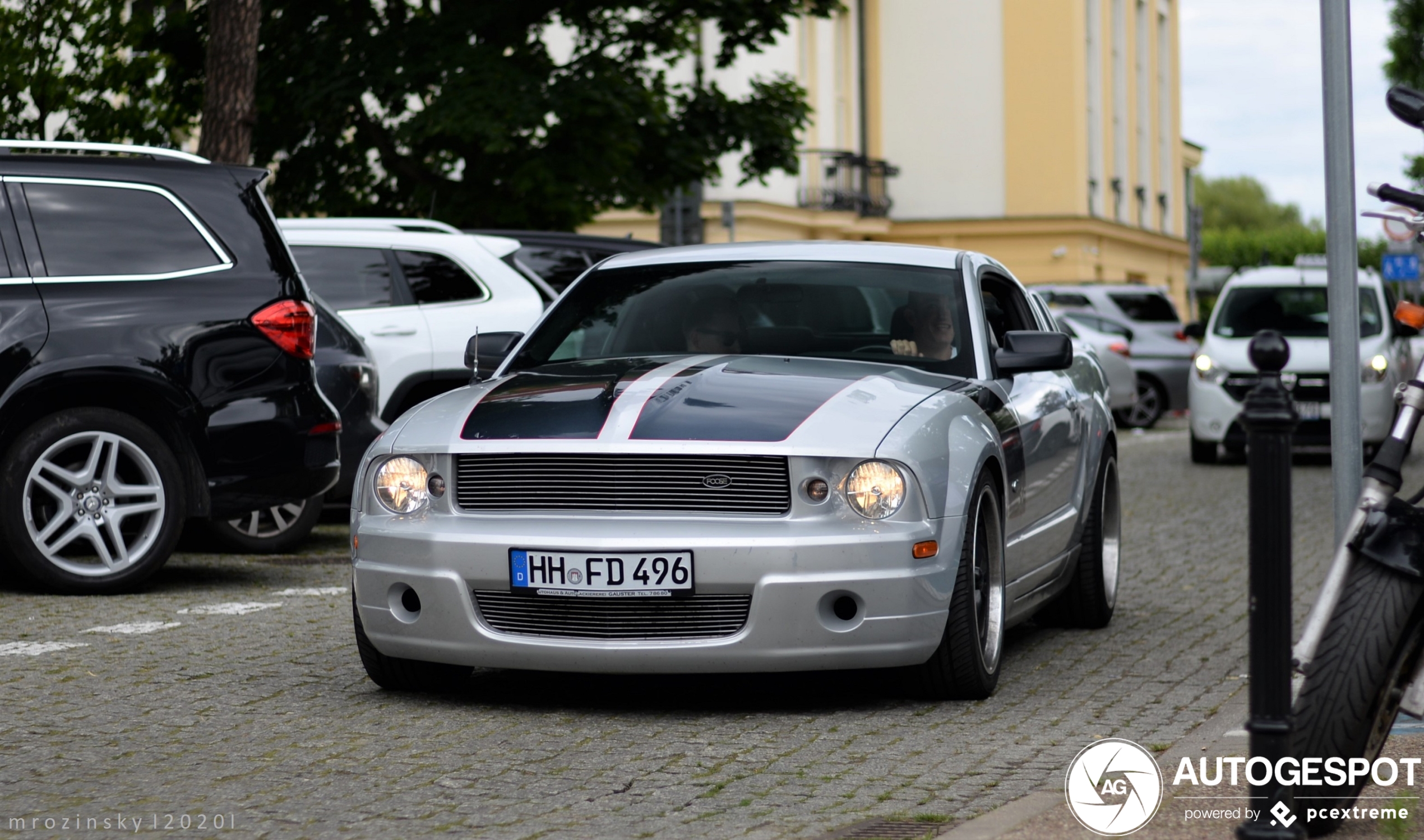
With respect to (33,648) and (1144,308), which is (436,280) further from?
(1144,308)

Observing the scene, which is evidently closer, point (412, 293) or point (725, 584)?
point (725, 584)

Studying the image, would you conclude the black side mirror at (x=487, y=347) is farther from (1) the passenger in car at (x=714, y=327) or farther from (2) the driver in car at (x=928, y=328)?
(2) the driver in car at (x=928, y=328)

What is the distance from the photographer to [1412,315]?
15.0 ft

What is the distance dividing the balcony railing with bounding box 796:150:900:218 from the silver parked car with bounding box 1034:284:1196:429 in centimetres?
1160

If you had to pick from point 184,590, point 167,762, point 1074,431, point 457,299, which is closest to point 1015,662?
point 1074,431

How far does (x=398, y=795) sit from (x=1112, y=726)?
2.21 meters

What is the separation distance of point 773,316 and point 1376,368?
13245 mm

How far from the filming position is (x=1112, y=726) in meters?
6.04

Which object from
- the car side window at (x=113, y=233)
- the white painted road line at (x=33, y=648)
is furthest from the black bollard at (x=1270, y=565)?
the car side window at (x=113, y=233)

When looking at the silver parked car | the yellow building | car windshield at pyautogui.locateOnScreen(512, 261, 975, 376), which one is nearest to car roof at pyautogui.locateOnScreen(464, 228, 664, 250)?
car windshield at pyautogui.locateOnScreen(512, 261, 975, 376)

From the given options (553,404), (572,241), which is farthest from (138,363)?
(572,241)

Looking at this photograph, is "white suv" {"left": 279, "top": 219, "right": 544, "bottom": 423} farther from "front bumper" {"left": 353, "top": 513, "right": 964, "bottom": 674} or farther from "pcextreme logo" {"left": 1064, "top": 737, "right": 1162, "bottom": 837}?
"pcextreme logo" {"left": 1064, "top": 737, "right": 1162, "bottom": 837}

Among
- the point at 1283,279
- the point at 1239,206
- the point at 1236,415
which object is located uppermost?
the point at 1239,206

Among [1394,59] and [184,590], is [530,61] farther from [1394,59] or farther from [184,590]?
[1394,59]
